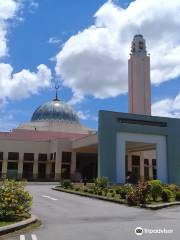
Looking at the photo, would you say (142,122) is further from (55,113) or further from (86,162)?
(55,113)

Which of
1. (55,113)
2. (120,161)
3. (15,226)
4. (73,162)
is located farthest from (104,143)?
(55,113)

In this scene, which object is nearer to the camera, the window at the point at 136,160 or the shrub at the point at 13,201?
the shrub at the point at 13,201

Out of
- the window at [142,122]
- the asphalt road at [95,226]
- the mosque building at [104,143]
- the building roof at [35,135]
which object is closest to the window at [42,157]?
the mosque building at [104,143]

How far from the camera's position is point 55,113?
67.1 metres

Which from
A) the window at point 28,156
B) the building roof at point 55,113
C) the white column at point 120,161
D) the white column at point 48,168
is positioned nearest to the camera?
the white column at point 120,161

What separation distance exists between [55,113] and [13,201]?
2183 inches

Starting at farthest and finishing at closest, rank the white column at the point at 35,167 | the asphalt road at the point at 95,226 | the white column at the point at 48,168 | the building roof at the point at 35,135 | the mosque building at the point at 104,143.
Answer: the building roof at the point at 35,135
the white column at the point at 48,168
the white column at the point at 35,167
the mosque building at the point at 104,143
the asphalt road at the point at 95,226

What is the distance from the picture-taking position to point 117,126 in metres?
39.4

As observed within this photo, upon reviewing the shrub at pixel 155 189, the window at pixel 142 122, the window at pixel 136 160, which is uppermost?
the window at pixel 142 122

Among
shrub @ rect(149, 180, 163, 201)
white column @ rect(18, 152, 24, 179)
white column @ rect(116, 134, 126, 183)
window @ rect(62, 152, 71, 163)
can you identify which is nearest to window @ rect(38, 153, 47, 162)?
white column @ rect(18, 152, 24, 179)

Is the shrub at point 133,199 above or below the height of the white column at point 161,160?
below

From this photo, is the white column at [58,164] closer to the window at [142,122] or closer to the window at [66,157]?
the window at [66,157]

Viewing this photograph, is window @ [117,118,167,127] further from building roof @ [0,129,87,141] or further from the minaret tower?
building roof @ [0,129,87,141]

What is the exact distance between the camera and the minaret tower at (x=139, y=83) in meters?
59.4
